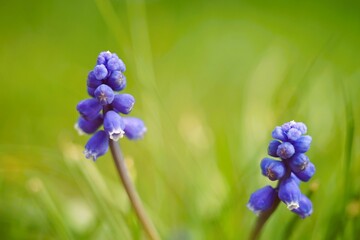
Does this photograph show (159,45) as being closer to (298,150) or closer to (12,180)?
(12,180)

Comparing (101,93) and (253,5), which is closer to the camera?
(101,93)

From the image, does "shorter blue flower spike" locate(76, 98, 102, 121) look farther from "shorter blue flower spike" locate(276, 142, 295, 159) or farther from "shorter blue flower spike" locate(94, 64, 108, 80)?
"shorter blue flower spike" locate(276, 142, 295, 159)

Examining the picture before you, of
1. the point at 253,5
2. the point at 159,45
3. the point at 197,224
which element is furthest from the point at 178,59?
the point at 197,224

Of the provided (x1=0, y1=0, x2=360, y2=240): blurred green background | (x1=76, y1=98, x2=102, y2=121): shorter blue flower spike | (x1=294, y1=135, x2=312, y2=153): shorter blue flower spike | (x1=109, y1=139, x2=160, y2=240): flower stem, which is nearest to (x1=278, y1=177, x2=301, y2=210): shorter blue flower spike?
(x1=294, y1=135, x2=312, y2=153): shorter blue flower spike

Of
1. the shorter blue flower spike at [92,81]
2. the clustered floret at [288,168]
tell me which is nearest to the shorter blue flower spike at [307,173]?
the clustered floret at [288,168]

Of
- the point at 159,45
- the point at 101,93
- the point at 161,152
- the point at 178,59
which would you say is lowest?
the point at 101,93

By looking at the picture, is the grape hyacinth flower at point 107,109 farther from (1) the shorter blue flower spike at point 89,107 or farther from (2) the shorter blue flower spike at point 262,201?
(2) the shorter blue flower spike at point 262,201

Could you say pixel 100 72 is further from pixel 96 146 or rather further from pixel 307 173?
pixel 307 173
